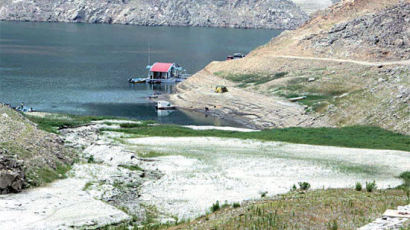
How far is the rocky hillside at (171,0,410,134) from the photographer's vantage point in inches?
3243

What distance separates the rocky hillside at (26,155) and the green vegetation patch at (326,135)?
14820mm

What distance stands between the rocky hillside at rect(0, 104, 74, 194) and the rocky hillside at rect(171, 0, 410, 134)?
39.4 meters

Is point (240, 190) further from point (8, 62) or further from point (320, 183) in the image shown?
point (8, 62)

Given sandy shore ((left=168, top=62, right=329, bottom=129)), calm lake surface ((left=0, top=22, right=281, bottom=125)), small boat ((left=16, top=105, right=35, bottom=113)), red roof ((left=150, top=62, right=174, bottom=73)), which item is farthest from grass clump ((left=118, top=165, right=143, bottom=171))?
red roof ((left=150, top=62, right=174, bottom=73))

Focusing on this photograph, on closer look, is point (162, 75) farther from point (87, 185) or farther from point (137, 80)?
point (87, 185)

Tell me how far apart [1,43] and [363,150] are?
166650mm

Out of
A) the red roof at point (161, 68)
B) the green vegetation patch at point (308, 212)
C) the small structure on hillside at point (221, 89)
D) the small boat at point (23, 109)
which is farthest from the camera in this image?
the red roof at point (161, 68)

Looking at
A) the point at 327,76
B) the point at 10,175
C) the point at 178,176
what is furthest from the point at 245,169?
the point at 327,76

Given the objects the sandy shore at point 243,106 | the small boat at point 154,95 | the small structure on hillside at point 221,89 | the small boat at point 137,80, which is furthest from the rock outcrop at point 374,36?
the small boat at point 137,80

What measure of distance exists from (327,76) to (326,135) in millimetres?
45220

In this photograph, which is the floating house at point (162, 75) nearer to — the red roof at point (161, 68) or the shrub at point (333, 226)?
the red roof at point (161, 68)

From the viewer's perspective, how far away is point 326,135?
6288 centimetres

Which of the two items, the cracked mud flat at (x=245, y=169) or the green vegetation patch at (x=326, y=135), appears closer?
the cracked mud flat at (x=245, y=169)

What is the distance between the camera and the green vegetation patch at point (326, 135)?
5694cm
